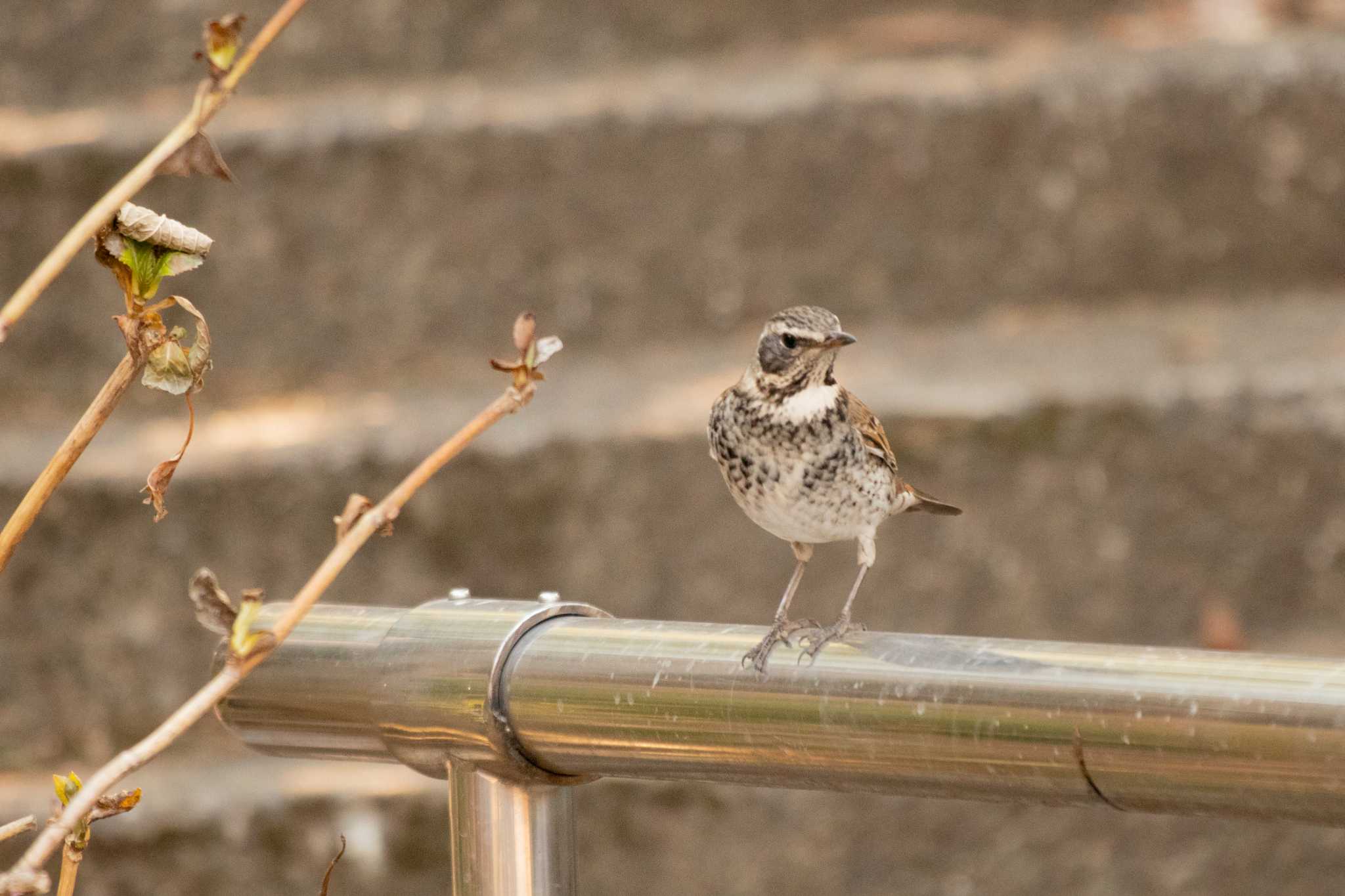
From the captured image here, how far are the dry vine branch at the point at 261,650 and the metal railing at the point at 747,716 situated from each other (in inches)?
9.0

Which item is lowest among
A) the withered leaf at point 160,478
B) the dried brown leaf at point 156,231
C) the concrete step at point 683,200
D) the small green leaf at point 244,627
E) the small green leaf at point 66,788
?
the small green leaf at point 66,788

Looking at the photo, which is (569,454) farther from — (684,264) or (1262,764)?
(1262,764)

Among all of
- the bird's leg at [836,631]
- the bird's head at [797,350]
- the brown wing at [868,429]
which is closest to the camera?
the bird's leg at [836,631]

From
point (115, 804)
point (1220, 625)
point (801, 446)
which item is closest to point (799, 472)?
point (801, 446)

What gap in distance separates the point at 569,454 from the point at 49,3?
974mm

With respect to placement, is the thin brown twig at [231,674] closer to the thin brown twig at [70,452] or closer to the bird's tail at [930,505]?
the thin brown twig at [70,452]

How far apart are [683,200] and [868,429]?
3.34 feet

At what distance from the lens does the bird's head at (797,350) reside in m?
1.07

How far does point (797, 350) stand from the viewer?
1083 millimetres

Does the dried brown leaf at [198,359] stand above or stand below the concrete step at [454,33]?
below

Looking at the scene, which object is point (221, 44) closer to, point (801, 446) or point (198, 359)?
point (198, 359)

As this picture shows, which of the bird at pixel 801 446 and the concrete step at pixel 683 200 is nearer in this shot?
the bird at pixel 801 446

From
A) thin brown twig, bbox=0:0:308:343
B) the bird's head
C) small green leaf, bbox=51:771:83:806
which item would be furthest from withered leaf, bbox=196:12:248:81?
the bird's head

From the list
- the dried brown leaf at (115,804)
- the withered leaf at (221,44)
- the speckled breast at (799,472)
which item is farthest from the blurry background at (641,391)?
the withered leaf at (221,44)
